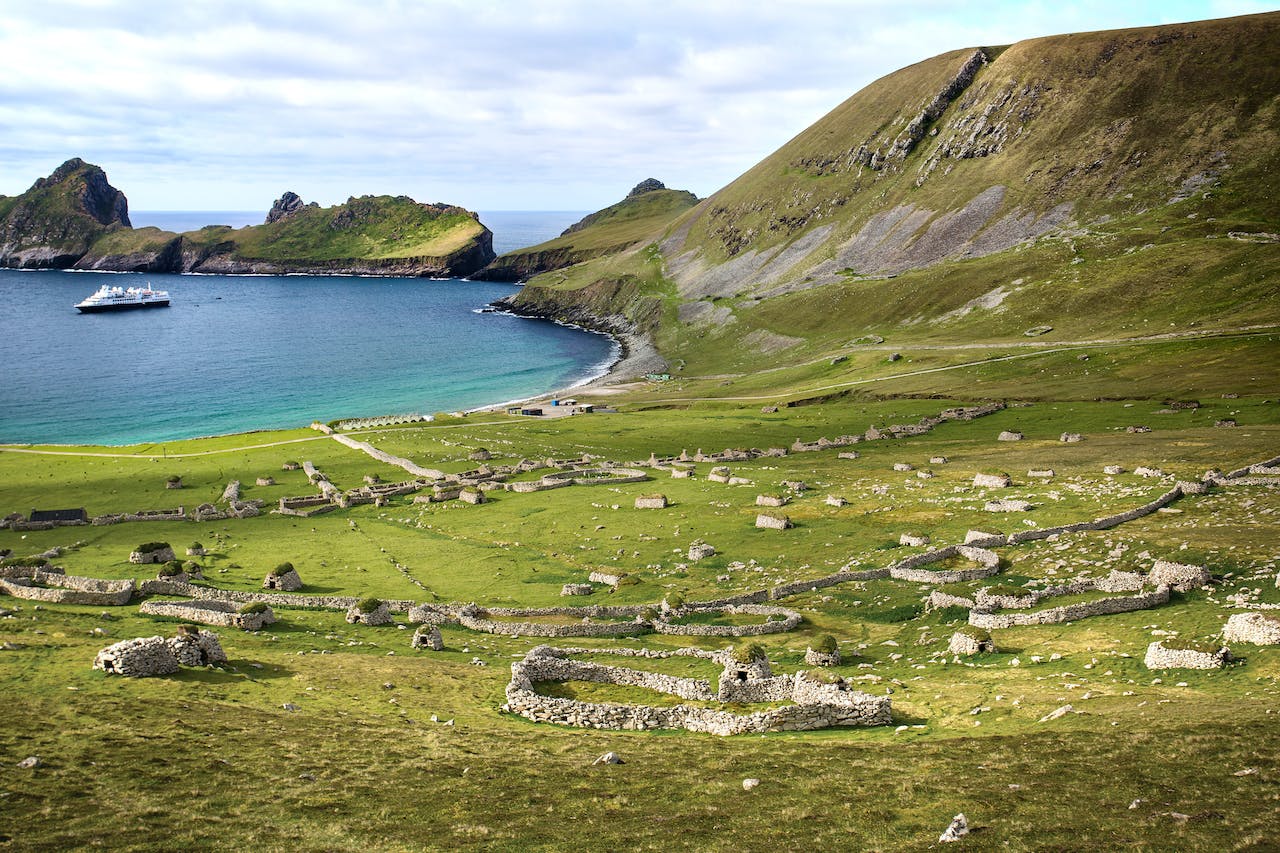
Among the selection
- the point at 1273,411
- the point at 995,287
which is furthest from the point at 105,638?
the point at 995,287

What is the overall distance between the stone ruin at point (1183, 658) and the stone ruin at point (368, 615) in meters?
33.3

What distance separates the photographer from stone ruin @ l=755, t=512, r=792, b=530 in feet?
199

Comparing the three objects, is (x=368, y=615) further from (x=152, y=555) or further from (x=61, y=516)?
(x=61, y=516)

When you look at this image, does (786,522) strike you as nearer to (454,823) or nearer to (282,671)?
(282,671)

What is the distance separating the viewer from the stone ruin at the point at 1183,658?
30031 millimetres

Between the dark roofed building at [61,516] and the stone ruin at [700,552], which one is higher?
the stone ruin at [700,552]

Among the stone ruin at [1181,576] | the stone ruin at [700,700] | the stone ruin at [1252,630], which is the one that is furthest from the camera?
the stone ruin at [1181,576]

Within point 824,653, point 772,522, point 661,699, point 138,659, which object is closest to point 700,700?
point 661,699

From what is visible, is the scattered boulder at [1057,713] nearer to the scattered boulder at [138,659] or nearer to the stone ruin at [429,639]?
the stone ruin at [429,639]

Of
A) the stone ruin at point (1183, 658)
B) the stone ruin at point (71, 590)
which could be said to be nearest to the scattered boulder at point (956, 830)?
the stone ruin at point (1183, 658)

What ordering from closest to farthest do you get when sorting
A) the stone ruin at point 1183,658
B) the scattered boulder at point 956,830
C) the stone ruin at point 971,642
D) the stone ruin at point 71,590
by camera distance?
1. the scattered boulder at point 956,830
2. the stone ruin at point 1183,658
3. the stone ruin at point 971,642
4. the stone ruin at point 71,590

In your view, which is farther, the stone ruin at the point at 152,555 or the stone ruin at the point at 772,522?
the stone ruin at the point at 772,522

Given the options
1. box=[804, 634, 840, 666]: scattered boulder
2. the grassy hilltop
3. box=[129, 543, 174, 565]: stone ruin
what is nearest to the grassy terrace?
the grassy hilltop

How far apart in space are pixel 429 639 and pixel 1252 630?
32.3 meters
